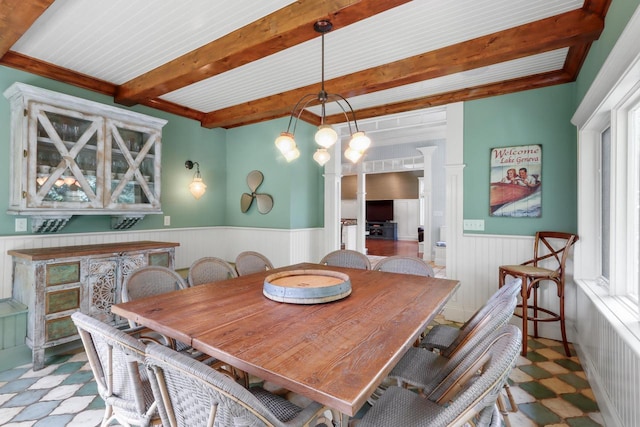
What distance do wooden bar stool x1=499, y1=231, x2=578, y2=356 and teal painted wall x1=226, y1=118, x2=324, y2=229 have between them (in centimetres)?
253

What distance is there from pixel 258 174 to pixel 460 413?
3969 millimetres

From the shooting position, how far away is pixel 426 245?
7590mm

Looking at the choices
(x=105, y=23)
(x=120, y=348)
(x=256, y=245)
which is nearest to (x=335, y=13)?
(x=105, y=23)

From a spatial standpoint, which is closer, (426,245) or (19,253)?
(19,253)

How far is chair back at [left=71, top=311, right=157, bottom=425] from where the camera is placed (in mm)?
1163

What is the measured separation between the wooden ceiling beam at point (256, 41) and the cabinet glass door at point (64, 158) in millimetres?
638

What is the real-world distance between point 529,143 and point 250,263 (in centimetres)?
302

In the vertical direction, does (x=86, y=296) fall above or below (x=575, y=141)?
below

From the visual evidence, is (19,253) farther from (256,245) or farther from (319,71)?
(319,71)

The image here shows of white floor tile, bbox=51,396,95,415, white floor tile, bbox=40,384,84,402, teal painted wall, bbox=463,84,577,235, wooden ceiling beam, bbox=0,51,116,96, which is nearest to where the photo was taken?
white floor tile, bbox=51,396,95,415

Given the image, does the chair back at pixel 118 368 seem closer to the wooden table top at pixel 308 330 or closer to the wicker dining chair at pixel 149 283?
the wooden table top at pixel 308 330

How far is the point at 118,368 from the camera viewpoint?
1.30 m

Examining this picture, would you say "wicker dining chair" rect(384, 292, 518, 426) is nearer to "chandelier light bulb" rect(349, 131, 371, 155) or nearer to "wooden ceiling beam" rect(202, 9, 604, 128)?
"chandelier light bulb" rect(349, 131, 371, 155)

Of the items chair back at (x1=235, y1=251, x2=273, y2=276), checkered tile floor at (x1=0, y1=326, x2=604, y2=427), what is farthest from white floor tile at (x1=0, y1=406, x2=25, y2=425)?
chair back at (x1=235, y1=251, x2=273, y2=276)
